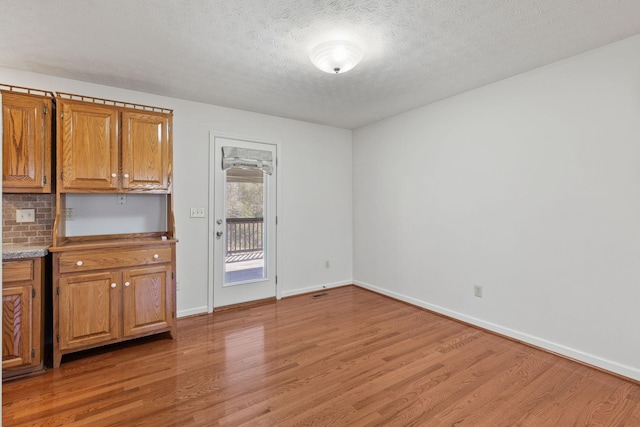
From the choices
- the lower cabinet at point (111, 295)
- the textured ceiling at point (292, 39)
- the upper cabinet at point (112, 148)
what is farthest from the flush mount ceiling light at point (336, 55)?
the lower cabinet at point (111, 295)

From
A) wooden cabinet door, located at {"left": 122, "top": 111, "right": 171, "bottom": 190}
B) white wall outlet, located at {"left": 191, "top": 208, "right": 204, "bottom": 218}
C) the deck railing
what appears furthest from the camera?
the deck railing

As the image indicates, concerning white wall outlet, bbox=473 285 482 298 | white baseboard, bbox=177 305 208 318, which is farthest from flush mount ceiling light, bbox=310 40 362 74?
white baseboard, bbox=177 305 208 318

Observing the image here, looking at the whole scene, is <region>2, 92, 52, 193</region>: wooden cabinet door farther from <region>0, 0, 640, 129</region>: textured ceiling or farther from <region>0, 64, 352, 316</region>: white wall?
<region>0, 64, 352, 316</region>: white wall

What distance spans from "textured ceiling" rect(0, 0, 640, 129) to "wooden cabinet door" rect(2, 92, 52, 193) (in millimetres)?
415

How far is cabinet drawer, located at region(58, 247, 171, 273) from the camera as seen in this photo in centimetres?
263

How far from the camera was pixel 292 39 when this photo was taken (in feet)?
7.96

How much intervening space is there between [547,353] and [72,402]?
3.65m

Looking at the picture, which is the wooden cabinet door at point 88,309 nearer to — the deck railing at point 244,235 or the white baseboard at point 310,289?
the deck railing at point 244,235

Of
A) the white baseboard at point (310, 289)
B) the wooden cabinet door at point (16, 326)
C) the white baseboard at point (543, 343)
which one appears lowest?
the white baseboard at point (543, 343)

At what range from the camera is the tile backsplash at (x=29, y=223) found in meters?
2.82

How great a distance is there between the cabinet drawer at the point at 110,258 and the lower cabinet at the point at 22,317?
0.55ft

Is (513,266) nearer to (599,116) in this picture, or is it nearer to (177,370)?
(599,116)

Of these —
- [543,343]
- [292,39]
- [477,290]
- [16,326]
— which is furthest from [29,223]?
[543,343]

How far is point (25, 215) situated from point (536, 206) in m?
4.53
